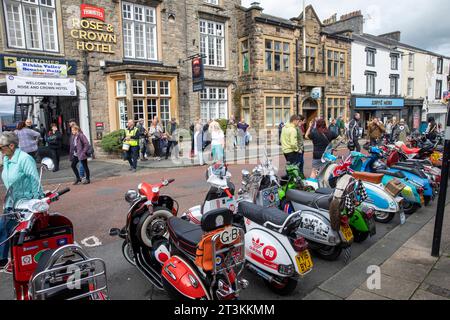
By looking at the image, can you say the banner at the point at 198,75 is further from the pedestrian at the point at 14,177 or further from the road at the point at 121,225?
the pedestrian at the point at 14,177

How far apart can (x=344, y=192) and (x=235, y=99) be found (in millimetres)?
17031

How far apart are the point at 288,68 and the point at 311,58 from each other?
104 inches

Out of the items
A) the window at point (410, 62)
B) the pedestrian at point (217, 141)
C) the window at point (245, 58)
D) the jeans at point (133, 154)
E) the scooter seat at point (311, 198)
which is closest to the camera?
the scooter seat at point (311, 198)

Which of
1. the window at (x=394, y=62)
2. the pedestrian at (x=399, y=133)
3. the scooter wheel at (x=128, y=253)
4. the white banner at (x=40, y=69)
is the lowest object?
the scooter wheel at (x=128, y=253)

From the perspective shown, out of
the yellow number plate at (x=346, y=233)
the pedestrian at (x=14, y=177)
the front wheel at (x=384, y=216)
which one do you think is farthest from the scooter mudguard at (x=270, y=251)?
the front wheel at (x=384, y=216)

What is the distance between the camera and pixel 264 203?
5.20 metres

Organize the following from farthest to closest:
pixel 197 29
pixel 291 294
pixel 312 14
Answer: pixel 312 14 < pixel 197 29 < pixel 291 294

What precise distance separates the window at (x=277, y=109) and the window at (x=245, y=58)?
234 cm

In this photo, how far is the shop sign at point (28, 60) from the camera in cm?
1209

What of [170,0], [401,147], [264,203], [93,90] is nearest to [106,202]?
[264,203]

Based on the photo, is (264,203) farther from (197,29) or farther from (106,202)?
(197,29)

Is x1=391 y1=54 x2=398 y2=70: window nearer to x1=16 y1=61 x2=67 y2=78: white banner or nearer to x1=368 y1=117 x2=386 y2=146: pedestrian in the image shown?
x1=368 y1=117 x2=386 y2=146: pedestrian

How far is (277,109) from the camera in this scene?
21.3 m

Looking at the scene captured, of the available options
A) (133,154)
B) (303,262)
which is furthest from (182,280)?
(133,154)
